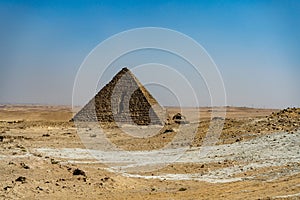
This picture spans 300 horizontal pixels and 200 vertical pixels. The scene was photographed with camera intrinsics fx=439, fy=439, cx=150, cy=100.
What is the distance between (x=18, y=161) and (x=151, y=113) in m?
29.8

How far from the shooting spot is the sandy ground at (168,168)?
1251 centimetres

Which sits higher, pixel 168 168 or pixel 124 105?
pixel 124 105

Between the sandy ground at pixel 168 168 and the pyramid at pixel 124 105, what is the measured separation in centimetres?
1665

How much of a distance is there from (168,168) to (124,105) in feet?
102

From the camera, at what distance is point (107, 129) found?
4259 cm

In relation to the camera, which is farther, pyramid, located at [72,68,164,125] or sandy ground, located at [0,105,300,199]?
pyramid, located at [72,68,164,125]

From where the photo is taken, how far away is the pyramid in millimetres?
47041

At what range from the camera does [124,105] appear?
4916 cm

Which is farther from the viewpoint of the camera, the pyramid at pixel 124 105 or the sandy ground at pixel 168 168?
the pyramid at pixel 124 105

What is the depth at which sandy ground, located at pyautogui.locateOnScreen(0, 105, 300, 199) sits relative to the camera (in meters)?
12.5

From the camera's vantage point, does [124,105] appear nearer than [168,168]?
No

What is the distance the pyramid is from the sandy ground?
16.6 meters

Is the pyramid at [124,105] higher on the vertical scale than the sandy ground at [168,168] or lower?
higher

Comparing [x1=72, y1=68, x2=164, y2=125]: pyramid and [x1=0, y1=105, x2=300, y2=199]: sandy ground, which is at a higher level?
[x1=72, y1=68, x2=164, y2=125]: pyramid
